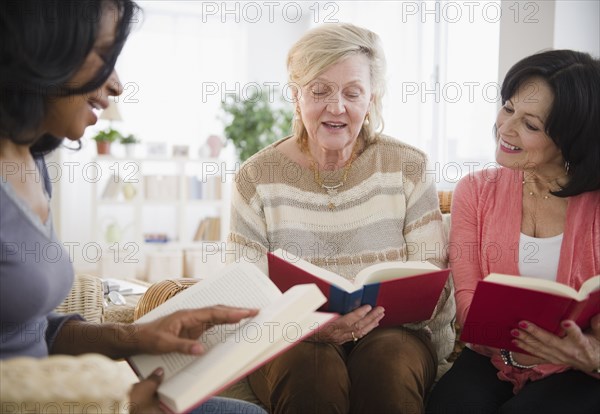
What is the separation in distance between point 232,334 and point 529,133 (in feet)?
3.27

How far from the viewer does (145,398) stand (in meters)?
1.04

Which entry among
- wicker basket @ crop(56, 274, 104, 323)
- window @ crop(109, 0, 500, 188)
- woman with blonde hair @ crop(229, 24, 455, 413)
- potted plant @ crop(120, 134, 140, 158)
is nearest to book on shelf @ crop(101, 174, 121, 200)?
potted plant @ crop(120, 134, 140, 158)

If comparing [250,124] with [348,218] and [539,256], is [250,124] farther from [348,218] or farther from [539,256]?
[539,256]

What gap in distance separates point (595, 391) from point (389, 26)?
424 cm

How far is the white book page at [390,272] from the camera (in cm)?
135

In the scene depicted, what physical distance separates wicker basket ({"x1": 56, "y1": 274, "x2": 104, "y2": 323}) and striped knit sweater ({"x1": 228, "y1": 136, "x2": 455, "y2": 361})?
1.43 feet

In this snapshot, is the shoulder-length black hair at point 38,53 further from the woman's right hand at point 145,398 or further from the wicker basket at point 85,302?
the wicker basket at point 85,302

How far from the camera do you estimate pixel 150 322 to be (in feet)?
4.04

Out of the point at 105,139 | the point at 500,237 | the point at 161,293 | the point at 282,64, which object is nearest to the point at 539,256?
the point at 500,237

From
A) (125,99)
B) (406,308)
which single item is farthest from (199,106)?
(406,308)

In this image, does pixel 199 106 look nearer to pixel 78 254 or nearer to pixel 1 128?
pixel 78 254

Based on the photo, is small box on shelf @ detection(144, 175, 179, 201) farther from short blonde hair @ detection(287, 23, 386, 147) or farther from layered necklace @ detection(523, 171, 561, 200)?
layered necklace @ detection(523, 171, 561, 200)

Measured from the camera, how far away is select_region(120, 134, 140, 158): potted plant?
18.3 feet

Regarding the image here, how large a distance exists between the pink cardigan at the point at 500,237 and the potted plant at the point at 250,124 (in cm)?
412
